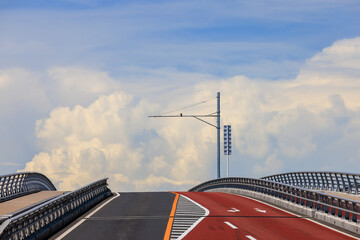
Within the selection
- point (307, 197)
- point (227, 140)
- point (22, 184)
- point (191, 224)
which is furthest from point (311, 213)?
point (227, 140)

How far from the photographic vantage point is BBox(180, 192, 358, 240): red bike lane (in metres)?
16.8

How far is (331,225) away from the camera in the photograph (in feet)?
66.8

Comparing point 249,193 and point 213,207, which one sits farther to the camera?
point 249,193

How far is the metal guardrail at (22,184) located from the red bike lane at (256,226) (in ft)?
43.7

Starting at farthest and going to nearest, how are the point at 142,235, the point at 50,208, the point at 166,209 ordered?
the point at 166,209 → the point at 50,208 → the point at 142,235

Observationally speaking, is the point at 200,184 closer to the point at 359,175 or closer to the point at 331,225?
the point at 359,175

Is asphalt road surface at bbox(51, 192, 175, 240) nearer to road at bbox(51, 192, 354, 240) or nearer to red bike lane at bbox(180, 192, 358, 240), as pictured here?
road at bbox(51, 192, 354, 240)

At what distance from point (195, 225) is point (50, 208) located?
5.07 meters

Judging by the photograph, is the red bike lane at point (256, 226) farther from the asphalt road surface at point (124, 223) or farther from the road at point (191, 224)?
the asphalt road surface at point (124, 223)

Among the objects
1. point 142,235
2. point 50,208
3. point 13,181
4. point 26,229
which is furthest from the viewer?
point 13,181

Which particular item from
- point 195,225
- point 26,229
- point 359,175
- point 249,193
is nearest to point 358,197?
point 359,175

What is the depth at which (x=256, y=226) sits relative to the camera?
19.0 metres

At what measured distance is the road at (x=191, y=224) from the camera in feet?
55.3

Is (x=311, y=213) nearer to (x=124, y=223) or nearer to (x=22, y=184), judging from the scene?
(x=124, y=223)
